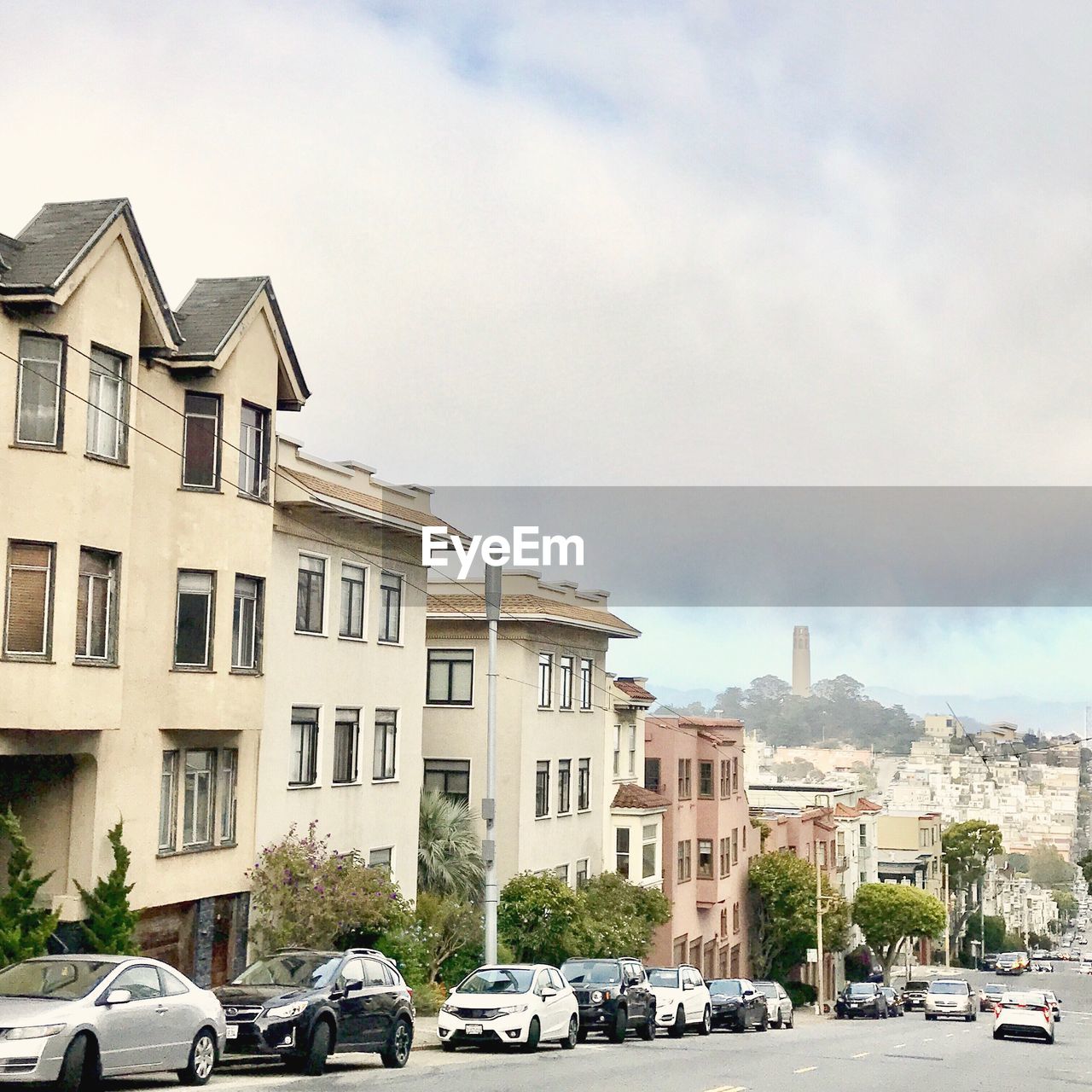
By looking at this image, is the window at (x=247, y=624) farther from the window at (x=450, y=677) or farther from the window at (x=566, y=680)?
the window at (x=566, y=680)

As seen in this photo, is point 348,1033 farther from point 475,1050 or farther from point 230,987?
point 475,1050

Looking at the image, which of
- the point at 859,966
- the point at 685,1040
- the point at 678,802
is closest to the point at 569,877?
the point at 678,802

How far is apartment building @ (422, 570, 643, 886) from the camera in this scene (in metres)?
44.4

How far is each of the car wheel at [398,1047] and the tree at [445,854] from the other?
16312mm

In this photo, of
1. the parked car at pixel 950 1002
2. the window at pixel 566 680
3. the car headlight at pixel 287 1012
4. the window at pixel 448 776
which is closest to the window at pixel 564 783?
the window at pixel 566 680

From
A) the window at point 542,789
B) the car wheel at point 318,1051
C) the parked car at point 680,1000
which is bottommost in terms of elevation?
the parked car at point 680,1000

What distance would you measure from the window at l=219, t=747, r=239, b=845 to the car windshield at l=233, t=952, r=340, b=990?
734 cm

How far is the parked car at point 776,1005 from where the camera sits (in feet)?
152

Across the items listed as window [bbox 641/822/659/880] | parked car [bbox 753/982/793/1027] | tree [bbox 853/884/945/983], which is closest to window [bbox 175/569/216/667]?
parked car [bbox 753/982/793/1027]

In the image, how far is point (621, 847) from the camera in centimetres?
5453

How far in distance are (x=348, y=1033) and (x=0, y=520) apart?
924cm

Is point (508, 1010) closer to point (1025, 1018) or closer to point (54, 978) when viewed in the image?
point (54, 978)

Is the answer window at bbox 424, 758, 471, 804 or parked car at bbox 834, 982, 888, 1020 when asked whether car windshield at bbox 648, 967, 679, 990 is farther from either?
parked car at bbox 834, 982, 888, 1020

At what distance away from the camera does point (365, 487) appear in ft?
117
